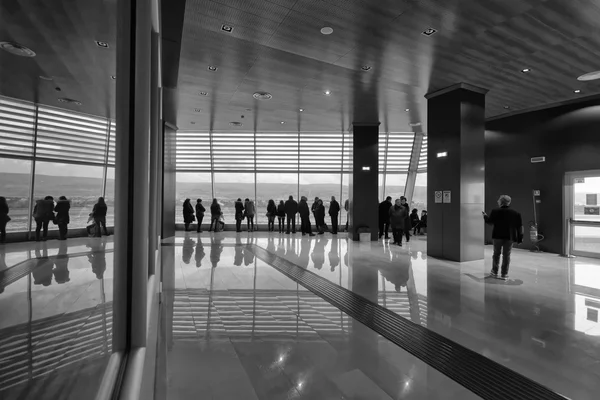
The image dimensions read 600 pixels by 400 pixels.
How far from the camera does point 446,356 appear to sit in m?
2.95

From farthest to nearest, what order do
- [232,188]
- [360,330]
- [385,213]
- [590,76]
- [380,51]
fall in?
[232,188] → [385,213] → [590,76] → [380,51] → [360,330]

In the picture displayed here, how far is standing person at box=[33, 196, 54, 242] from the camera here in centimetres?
60

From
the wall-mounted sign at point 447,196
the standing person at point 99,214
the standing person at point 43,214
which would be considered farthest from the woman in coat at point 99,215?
A: the wall-mounted sign at point 447,196

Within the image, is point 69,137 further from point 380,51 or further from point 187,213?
point 187,213

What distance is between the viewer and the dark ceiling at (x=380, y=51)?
4.97 meters

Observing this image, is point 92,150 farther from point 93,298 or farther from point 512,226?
point 512,226

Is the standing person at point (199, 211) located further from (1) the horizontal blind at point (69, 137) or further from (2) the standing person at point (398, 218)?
(1) the horizontal blind at point (69, 137)

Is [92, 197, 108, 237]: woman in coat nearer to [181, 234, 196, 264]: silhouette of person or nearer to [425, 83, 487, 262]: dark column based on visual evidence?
[181, 234, 196, 264]: silhouette of person

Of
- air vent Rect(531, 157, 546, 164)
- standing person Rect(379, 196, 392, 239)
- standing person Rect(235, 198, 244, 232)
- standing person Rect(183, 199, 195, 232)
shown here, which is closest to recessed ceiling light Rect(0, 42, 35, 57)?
air vent Rect(531, 157, 546, 164)

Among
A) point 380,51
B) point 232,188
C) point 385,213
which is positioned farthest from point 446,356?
point 232,188

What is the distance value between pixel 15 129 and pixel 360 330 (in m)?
3.57

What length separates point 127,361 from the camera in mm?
2148

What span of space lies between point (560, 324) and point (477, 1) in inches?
170

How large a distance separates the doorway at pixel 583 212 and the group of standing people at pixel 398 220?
436 cm
